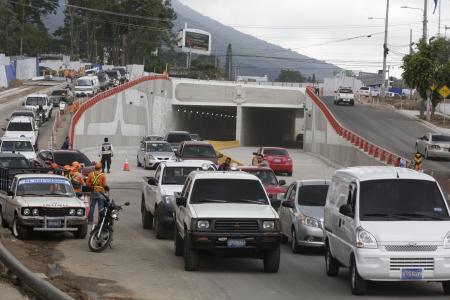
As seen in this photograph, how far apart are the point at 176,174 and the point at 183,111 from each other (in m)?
71.1

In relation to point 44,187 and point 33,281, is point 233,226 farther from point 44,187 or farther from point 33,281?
point 44,187

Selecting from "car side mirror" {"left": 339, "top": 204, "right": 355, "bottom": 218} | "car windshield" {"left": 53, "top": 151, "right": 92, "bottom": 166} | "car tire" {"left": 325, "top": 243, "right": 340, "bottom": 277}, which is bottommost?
"car windshield" {"left": 53, "top": 151, "right": 92, "bottom": 166}

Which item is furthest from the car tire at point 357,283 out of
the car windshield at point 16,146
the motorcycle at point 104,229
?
the car windshield at point 16,146

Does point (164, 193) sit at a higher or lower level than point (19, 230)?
higher

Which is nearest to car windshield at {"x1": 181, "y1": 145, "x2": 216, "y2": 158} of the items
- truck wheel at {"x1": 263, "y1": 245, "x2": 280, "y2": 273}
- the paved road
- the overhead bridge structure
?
the paved road

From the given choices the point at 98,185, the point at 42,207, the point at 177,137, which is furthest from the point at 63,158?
the point at 177,137

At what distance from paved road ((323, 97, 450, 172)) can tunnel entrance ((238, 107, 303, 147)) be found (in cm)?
824

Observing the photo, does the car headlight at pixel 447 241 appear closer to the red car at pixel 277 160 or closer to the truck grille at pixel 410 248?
the truck grille at pixel 410 248

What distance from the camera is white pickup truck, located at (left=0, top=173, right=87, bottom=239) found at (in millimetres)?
20842

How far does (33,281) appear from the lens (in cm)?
1197

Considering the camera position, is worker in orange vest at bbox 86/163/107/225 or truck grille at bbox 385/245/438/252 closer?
truck grille at bbox 385/245/438/252

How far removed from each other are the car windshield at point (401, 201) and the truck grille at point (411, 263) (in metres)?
0.81

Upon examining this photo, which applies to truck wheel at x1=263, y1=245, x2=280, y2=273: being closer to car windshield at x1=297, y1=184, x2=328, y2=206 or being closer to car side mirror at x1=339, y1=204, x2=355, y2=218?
car side mirror at x1=339, y1=204, x2=355, y2=218

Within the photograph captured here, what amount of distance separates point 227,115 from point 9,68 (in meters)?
31.0
